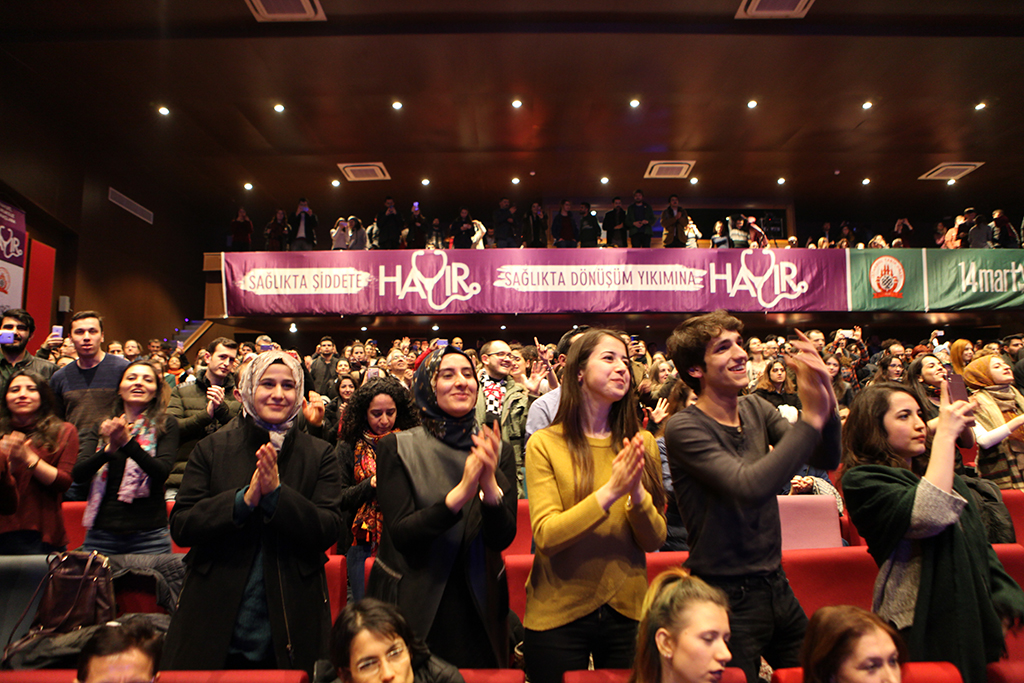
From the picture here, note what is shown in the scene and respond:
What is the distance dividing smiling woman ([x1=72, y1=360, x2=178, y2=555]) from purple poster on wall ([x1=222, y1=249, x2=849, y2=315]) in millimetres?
6304

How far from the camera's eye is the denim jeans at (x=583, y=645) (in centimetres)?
161

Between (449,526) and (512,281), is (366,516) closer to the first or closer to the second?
(449,526)

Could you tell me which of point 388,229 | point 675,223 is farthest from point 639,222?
point 388,229

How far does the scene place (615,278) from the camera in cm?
900

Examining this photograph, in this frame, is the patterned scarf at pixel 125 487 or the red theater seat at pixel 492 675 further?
the patterned scarf at pixel 125 487

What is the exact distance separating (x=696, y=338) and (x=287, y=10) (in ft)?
25.2

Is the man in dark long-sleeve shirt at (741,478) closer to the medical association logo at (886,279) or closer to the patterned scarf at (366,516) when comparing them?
the patterned scarf at (366,516)

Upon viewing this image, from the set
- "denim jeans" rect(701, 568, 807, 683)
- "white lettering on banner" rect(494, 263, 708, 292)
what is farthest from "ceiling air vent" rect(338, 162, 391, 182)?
"denim jeans" rect(701, 568, 807, 683)

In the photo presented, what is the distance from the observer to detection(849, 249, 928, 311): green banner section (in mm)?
9227

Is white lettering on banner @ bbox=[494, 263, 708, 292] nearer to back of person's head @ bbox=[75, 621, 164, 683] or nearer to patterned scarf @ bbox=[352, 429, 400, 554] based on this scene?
patterned scarf @ bbox=[352, 429, 400, 554]

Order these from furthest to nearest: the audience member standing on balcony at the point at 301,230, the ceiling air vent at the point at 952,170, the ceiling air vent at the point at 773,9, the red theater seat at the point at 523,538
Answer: the ceiling air vent at the point at 952,170, the audience member standing on balcony at the point at 301,230, the ceiling air vent at the point at 773,9, the red theater seat at the point at 523,538

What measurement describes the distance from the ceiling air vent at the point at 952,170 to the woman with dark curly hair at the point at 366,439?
43.3ft

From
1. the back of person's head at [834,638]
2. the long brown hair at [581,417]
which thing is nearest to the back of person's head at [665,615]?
the back of person's head at [834,638]

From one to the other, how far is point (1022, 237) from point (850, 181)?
10.7 ft
